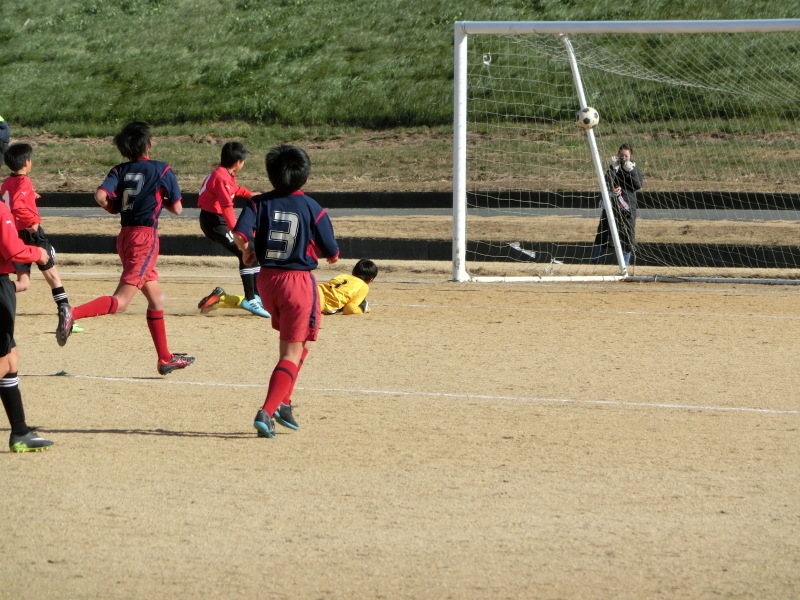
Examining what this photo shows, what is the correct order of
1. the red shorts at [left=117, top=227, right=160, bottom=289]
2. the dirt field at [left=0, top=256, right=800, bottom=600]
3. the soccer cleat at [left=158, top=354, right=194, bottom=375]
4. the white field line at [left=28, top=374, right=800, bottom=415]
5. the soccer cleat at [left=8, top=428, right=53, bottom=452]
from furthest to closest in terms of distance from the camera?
1. the red shorts at [left=117, top=227, right=160, bottom=289]
2. the soccer cleat at [left=158, top=354, right=194, bottom=375]
3. the white field line at [left=28, top=374, right=800, bottom=415]
4. the soccer cleat at [left=8, top=428, right=53, bottom=452]
5. the dirt field at [left=0, top=256, right=800, bottom=600]

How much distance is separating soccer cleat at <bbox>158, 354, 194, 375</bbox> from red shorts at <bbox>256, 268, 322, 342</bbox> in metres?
1.98

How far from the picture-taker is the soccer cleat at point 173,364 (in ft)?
25.8

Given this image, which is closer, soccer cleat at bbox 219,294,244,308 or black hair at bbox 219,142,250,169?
black hair at bbox 219,142,250,169

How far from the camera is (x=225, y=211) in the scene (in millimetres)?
10641

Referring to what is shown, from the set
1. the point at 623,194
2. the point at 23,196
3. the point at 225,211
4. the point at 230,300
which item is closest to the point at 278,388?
the point at 225,211

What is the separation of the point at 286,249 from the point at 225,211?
4.79m

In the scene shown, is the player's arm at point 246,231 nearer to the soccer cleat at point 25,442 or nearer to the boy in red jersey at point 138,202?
the soccer cleat at point 25,442

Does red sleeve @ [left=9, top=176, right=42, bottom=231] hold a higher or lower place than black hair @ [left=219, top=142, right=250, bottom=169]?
lower

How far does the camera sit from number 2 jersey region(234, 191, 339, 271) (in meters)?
5.98

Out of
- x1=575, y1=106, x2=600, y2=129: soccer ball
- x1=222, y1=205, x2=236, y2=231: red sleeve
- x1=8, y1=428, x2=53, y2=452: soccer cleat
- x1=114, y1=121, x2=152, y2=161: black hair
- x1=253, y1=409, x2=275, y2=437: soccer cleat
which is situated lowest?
x1=8, y1=428, x2=53, y2=452: soccer cleat

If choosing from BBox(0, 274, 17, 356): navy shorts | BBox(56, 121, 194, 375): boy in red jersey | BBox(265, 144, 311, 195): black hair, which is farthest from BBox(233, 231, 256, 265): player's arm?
BBox(56, 121, 194, 375): boy in red jersey

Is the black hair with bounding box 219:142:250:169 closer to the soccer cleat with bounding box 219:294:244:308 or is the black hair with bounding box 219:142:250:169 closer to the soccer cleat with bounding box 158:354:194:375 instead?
the soccer cleat with bounding box 219:294:244:308

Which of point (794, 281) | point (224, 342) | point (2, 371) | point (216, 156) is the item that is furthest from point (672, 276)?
point (216, 156)

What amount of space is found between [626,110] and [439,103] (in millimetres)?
11997
